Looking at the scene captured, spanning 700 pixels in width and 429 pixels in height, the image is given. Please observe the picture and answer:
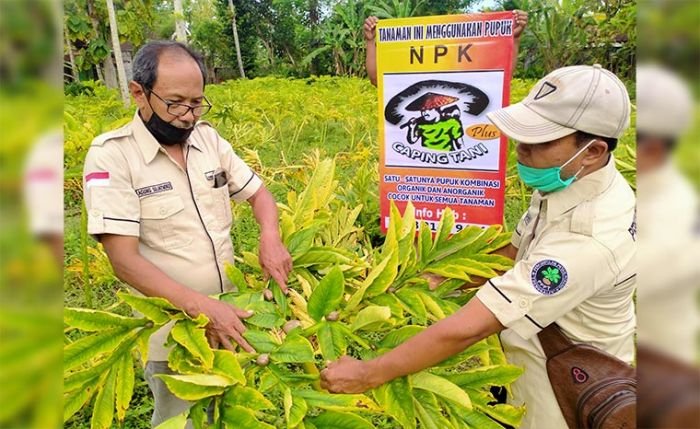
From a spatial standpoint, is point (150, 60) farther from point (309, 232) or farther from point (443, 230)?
point (443, 230)

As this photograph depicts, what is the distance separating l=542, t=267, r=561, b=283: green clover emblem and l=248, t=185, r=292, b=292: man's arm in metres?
0.65

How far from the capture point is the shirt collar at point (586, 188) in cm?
115

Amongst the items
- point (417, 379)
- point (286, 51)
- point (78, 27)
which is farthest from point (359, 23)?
point (417, 379)

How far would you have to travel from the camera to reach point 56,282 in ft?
0.71

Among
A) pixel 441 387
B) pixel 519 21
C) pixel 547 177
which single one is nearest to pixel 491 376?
pixel 441 387

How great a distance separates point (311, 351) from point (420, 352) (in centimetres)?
22

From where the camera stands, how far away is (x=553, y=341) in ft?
4.10

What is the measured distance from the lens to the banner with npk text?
1.97 metres

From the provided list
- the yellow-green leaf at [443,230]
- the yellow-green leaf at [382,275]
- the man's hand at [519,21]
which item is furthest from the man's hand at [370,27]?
the yellow-green leaf at [382,275]

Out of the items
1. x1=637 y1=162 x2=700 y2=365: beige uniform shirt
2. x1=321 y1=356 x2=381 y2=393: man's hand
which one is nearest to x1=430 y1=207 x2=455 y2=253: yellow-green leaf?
x1=321 y1=356 x2=381 y2=393: man's hand

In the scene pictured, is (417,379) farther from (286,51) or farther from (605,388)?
(286,51)

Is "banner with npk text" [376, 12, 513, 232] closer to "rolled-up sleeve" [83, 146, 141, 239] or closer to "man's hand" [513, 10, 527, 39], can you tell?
"man's hand" [513, 10, 527, 39]

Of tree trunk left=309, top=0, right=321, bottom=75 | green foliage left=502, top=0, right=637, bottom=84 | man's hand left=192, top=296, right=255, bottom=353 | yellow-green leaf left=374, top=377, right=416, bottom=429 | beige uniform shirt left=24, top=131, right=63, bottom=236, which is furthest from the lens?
tree trunk left=309, top=0, right=321, bottom=75

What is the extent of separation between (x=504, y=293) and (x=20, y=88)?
101 cm
